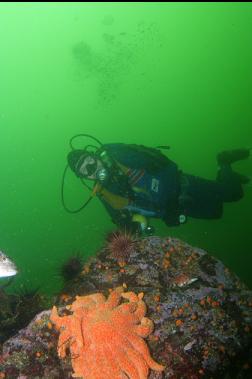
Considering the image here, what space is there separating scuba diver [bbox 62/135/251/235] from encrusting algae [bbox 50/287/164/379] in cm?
288

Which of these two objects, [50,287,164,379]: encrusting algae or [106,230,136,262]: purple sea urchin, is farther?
[106,230,136,262]: purple sea urchin

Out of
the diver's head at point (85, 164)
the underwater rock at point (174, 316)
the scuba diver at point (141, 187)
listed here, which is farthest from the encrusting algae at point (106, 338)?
the diver's head at point (85, 164)

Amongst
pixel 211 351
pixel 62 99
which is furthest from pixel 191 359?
pixel 62 99

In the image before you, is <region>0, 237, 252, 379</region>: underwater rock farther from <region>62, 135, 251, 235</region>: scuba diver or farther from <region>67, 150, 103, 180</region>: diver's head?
<region>67, 150, 103, 180</region>: diver's head

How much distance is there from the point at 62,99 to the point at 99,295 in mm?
92063

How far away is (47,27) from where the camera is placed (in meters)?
78.6

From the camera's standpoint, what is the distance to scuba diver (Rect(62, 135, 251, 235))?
792cm

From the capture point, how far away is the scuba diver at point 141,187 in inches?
312

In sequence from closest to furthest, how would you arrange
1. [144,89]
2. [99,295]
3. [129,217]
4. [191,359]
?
1. [191,359]
2. [99,295]
3. [129,217]
4. [144,89]

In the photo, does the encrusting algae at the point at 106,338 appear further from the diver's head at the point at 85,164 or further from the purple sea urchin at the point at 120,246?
the diver's head at the point at 85,164

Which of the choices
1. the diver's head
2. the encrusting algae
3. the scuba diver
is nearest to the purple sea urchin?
the encrusting algae

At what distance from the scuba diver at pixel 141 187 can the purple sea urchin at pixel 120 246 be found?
1415 mm

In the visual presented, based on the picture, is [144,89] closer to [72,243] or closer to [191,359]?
[72,243]

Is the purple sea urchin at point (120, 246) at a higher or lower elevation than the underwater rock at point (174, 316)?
higher
